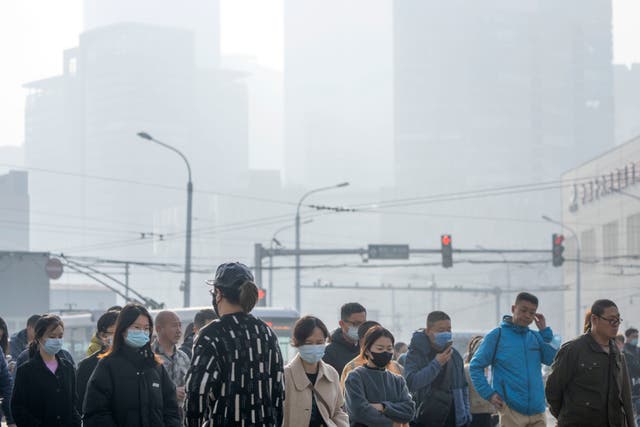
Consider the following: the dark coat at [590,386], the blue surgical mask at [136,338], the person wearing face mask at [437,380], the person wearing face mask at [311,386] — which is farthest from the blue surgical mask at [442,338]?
the blue surgical mask at [136,338]

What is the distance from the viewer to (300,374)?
8.70 meters

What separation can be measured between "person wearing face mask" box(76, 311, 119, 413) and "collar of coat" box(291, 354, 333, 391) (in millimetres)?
1651

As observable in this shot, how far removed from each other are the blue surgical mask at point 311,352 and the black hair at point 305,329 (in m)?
0.06

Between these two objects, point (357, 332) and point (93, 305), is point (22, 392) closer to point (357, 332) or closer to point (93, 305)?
point (357, 332)

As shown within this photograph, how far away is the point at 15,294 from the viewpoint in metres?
65.8

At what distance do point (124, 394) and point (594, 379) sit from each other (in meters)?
3.38

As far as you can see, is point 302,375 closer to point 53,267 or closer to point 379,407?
point 379,407

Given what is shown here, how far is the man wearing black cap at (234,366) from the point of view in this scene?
6594mm

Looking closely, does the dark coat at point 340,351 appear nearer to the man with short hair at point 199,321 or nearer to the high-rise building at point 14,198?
the man with short hair at point 199,321

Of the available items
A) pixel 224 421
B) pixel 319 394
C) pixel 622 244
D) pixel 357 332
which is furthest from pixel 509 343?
pixel 622 244

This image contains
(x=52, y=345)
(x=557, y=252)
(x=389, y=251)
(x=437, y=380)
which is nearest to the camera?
(x=52, y=345)

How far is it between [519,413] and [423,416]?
3.24ft

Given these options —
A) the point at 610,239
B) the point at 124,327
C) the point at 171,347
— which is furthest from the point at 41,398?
the point at 610,239

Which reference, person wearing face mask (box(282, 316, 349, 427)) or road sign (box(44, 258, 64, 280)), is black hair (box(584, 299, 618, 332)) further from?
road sign (box(44, 258, 64, 280))
